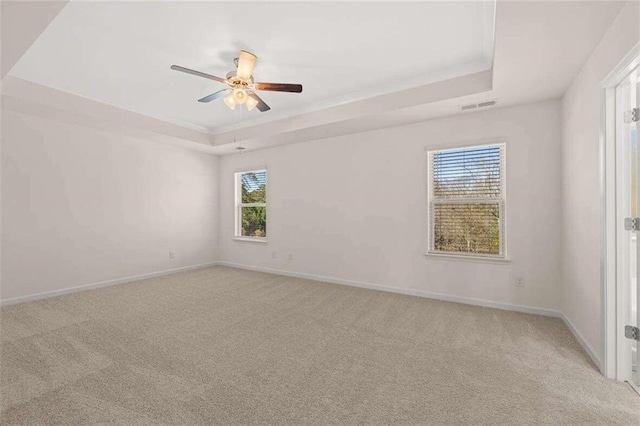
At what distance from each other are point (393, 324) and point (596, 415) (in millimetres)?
1616

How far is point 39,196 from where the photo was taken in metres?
3.93

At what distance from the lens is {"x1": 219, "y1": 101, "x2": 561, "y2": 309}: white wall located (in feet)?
10.8

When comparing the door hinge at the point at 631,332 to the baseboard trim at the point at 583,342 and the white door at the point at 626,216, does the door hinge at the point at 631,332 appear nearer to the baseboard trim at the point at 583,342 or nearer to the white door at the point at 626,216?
the white door at the point at 626,216

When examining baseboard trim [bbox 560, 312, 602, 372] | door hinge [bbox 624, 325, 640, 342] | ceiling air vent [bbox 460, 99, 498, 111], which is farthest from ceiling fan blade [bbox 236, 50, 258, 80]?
baseboard trim [bbox 560, 312, 602, 372]

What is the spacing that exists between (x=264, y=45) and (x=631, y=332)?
12.3 ft

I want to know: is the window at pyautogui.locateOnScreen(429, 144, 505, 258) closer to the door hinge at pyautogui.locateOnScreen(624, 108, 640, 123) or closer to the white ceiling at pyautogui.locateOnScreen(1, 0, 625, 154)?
the white ceiling at pyautogui.locateOnScreen(1, 0, 625, 154)

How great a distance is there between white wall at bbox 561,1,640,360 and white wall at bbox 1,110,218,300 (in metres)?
6.11

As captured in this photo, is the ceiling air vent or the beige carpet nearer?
the beige carpet

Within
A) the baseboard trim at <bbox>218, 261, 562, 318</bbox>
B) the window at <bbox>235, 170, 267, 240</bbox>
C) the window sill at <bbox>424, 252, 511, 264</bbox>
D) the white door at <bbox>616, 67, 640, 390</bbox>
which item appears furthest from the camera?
the window at <bbox>235, 170, 267, 240</bbox>

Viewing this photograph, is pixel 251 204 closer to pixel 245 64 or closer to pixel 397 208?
pixel 397 208

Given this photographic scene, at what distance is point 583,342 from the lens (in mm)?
2477

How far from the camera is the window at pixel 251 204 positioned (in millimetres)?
5926

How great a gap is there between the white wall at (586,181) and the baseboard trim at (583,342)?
4cm

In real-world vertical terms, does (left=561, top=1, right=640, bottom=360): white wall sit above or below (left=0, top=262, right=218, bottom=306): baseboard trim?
above
